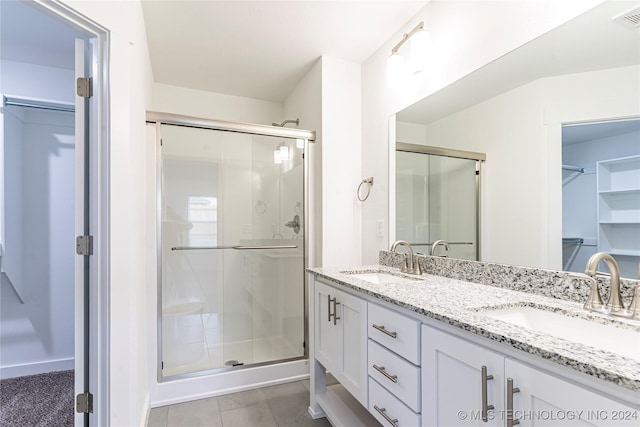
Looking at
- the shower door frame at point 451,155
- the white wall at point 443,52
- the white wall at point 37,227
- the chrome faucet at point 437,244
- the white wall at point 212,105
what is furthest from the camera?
the white wall at point 212,105

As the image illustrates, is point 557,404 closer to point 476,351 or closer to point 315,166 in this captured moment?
point 476,351

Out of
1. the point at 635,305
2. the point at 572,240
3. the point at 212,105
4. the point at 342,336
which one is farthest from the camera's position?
the point at 212,105

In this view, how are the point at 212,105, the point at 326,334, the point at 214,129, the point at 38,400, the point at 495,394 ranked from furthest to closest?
the point at 212,105 → the point at 214,129 → the point at 38,400 → the point at 326,334 → the point at 495,394

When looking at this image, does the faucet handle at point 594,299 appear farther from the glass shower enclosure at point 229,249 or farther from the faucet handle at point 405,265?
the glass shower enclosure at point 229,249

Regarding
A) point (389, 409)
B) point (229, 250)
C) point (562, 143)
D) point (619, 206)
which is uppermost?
point (562, 143)

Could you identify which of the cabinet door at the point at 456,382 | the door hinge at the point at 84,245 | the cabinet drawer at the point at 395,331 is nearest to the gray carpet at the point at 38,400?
the door hinge at the point at 84,245

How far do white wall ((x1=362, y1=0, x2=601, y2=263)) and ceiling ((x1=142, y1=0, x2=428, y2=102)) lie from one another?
0.18 metres

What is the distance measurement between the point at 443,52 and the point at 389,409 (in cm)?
179

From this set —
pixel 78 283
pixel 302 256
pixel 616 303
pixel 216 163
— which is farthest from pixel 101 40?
pixel 616 303

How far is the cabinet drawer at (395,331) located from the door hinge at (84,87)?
162 centimetres

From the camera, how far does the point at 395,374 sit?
45.7 inches

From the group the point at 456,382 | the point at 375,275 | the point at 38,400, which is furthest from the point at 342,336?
the point at 38,400

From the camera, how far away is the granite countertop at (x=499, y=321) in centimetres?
60

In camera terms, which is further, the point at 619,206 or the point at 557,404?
the point at 619,206
